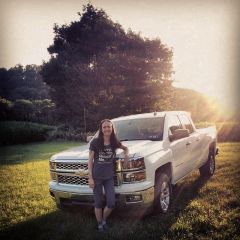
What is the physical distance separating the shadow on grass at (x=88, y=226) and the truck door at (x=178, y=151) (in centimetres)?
65

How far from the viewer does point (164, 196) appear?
6.12 meters

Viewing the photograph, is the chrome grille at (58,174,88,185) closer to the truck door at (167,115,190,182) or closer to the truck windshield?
the truck windshield

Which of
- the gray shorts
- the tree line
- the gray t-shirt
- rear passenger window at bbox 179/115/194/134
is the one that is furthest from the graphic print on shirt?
the tree line

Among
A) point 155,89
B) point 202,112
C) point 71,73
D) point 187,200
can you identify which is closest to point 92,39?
point 71,73

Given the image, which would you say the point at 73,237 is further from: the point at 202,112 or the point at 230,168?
the point at 202,112

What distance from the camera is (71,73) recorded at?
98.8 ft

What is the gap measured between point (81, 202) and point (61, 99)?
28451mm

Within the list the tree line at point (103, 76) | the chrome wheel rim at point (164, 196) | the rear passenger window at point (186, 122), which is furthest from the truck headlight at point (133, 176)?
the tree line at point (103, 76)

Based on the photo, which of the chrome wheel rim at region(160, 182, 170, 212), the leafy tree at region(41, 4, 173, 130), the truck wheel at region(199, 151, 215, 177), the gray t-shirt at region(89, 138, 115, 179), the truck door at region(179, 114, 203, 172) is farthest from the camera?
the leafy tree at region(41, 4, 173, 130)

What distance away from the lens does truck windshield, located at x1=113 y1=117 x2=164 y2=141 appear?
675cm

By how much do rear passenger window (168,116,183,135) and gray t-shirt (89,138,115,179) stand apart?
195 cm

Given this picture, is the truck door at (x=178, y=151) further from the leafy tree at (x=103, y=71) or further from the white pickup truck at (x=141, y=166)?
the leafy tree at (x=103, y=71)

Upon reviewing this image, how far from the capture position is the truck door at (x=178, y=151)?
6.66m

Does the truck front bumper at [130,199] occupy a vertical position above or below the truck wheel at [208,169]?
above
